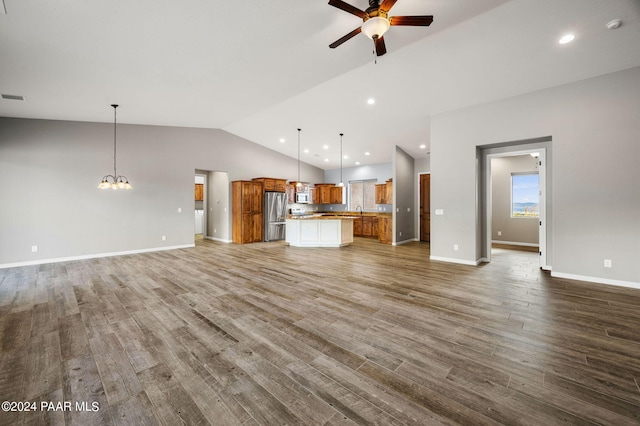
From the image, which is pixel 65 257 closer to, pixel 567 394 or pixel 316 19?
pixel 316 19

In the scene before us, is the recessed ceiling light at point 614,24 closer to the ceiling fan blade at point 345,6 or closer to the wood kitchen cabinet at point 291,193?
the ceiling fan blade at point 345,6

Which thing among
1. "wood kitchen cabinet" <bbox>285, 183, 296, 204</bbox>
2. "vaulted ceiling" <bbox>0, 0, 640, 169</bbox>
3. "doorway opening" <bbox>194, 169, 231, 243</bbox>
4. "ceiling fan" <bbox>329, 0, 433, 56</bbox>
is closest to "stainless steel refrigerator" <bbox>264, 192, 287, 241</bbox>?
"wood kitchen cabinet" <bbox>285, 183, 296, 204</bbox>

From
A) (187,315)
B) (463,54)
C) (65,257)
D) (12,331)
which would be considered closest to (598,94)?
(463,54)

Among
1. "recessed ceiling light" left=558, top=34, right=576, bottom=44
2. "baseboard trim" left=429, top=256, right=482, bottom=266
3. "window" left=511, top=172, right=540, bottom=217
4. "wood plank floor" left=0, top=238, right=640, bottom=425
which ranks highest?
"recessed ceiling light" left=558, top=34, right=576, bottom=44

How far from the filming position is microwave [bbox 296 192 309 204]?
10.6 meters

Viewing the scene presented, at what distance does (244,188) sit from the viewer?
27.9 ft

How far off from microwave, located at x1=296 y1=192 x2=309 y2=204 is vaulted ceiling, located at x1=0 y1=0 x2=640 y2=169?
4816mm

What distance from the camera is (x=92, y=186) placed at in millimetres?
6223

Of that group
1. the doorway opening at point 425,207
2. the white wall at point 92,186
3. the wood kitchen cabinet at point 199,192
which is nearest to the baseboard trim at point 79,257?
the white wall at point 92,186

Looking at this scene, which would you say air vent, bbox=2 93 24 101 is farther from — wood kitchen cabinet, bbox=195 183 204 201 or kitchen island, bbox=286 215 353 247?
wood kitchen cabinet, bbox=195 183 204 201

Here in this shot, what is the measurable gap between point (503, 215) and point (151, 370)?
9384 millimetres

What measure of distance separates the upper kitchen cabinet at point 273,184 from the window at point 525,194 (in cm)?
753

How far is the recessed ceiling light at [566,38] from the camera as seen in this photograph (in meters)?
3.30

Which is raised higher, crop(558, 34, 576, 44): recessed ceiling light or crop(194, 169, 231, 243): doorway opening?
Result: crop(558, 34, 576, 44): recessed ceiling light
